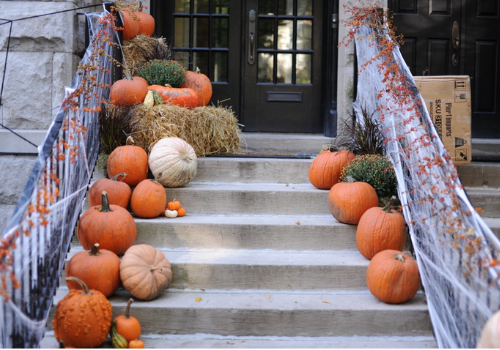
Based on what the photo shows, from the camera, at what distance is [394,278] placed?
10.3 feet

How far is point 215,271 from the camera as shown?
3426 mm

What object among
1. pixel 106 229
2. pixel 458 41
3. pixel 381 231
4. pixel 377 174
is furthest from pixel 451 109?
pixel 106 229

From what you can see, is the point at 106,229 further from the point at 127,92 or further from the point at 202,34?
the point at 202,34

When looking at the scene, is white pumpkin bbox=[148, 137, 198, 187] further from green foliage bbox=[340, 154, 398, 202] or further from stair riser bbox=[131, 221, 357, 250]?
green foliage bbox=[340, 154, 398, 202]

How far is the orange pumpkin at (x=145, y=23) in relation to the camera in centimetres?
543

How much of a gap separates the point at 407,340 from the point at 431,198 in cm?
83

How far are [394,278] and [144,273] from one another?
1463 millimetres

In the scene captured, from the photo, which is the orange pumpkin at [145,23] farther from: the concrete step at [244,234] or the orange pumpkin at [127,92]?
the concrete step at [244,234]

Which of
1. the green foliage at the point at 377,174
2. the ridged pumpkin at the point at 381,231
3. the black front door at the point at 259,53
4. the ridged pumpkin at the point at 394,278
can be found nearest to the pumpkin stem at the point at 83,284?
the ridged pumpkin at the point at 394,278

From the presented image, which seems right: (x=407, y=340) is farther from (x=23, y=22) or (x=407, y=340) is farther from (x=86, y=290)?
(x=23, y=22)

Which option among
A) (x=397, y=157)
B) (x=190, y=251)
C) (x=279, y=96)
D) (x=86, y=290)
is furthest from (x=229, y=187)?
(x=279, y=96)

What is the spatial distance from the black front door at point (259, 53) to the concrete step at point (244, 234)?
2499 mm

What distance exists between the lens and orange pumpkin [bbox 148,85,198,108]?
16.1 ft

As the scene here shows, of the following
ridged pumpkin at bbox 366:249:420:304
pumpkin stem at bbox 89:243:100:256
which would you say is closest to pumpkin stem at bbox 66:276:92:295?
pumpkin stem at bbox 89:243:100:256
